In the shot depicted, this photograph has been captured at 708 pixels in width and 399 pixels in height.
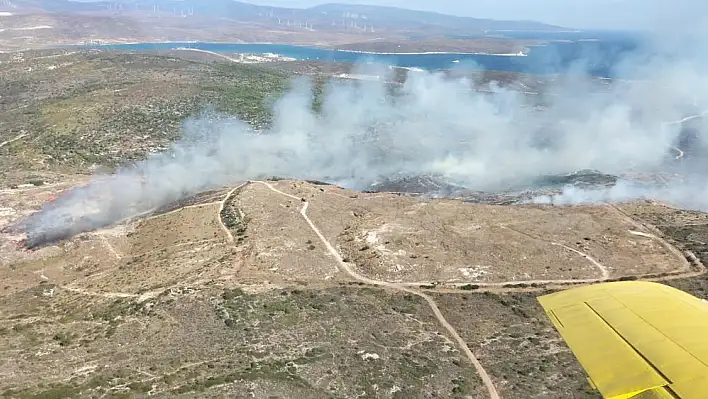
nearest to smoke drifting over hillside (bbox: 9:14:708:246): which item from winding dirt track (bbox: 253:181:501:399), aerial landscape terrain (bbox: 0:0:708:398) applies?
aerial landscape terrain (bbox: 0:0:708:398)

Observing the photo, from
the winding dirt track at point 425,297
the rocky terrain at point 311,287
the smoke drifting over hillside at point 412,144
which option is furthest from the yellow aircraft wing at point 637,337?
the smoke drifting over hillside at point 412,144

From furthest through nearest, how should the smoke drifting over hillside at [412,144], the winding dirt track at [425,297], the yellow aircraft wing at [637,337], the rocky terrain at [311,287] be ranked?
the smoke drifting over hillside at [412,144] < the winding dirt track at [425,297] < the rocky terrain at [311,287] < the yellow aircraft wing at [637,337]

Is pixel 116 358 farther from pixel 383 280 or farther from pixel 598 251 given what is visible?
pixel 598 251

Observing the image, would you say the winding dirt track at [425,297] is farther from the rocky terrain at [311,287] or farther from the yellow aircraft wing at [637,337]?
the yellow aircraft wing at [637,337]

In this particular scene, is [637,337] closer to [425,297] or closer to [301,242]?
[425,297]

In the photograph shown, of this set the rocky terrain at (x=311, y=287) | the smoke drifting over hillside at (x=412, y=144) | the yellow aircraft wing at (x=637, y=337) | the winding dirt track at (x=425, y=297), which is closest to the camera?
the yellow aircraft wing at (x=637, y=337)

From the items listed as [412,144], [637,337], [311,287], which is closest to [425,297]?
[311,287]

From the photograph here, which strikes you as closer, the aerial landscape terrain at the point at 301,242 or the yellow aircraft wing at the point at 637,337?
the yellow aircraft wing at the point at 637,337

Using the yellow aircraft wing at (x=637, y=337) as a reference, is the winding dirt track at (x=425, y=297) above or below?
below

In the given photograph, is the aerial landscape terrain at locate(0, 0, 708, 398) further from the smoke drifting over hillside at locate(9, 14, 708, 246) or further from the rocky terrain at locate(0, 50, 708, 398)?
the smoke drifting over hillside at locate(9, 14, 708, 246)
